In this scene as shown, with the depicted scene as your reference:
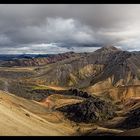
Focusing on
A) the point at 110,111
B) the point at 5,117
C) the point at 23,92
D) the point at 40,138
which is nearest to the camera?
the point at 40,138

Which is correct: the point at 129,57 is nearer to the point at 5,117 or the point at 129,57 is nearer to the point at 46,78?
the point at 46,78

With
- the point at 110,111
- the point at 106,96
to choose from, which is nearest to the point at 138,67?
the point at 106,96

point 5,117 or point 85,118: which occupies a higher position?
point 5,117

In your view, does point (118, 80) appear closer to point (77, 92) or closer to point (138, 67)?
point (138, 67)

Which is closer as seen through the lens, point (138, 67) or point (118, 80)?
point (118, 80)

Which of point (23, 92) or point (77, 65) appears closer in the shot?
point (23, 92)

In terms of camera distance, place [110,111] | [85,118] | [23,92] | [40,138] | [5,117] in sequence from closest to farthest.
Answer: [40,138] < [5,117] < [85,118] < [110,111] < [23,92]

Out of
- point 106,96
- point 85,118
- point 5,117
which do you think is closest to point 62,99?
point 106,96

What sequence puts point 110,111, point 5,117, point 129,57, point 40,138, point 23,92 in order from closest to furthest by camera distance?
point 40,138 → point 5,117 → point 110,111 → point 23,92 → point 129,57

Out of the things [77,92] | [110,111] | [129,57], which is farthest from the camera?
[129,57]
